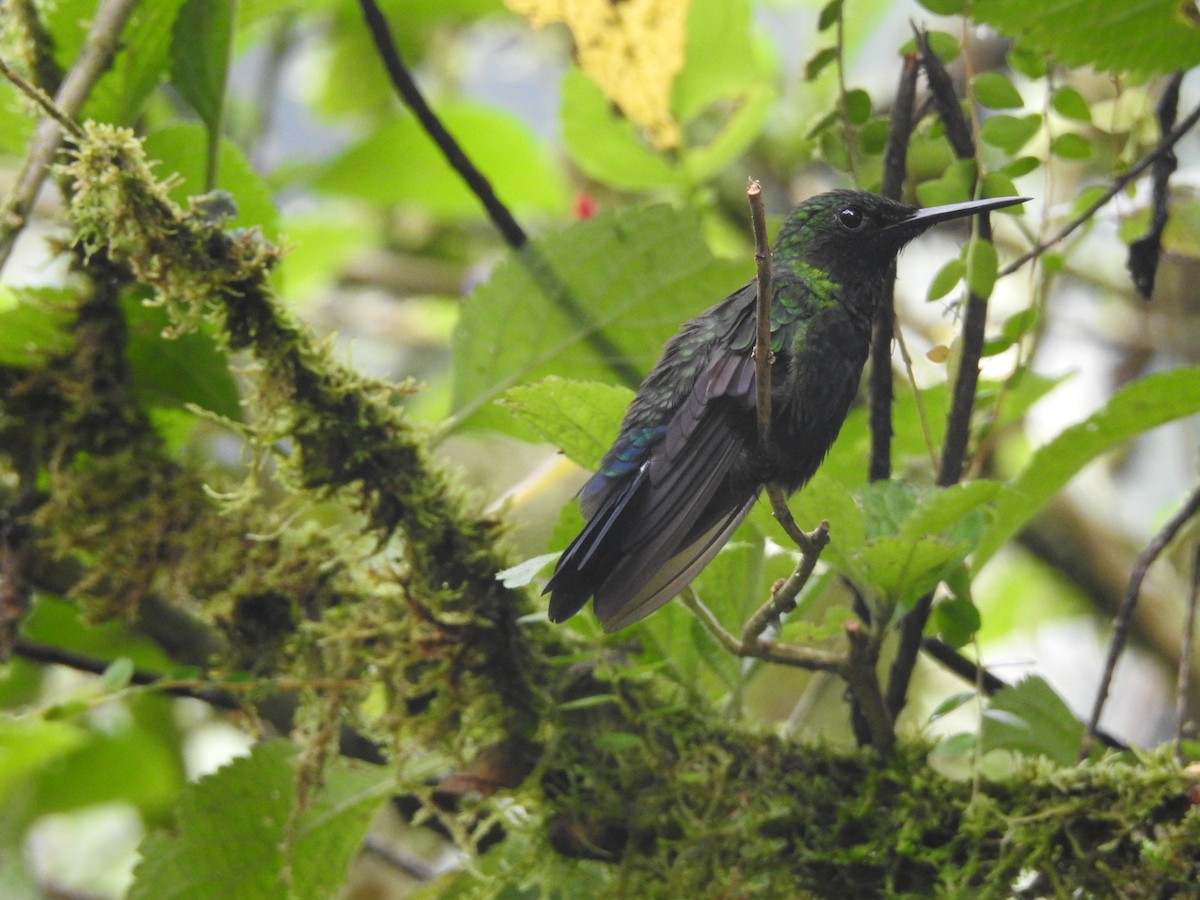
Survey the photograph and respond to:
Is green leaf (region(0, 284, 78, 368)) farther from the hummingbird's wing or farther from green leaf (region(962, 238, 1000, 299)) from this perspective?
green leaf (region(962, 238, 1000, 299))

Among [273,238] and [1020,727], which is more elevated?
[273,238]

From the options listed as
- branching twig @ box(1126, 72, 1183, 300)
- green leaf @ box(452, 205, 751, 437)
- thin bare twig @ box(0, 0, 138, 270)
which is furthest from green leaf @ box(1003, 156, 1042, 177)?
thin bare twig @ box(0, 0, 138, 270)

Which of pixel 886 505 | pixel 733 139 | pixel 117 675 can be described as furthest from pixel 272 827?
pixel 733 139

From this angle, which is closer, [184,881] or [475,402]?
[184,881]

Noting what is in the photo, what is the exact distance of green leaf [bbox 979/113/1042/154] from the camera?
87.8 inches

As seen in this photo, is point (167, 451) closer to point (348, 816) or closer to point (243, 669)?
point (243, 669)

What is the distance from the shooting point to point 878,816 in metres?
2.13

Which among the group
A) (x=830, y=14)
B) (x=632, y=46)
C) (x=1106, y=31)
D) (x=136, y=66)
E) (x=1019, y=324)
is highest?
(x=632, y=46)

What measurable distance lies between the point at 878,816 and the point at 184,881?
4.07 feet

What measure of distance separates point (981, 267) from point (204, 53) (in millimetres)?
1592

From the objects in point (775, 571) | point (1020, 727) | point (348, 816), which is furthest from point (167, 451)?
point (1020, 727)

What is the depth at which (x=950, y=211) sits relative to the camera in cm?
215

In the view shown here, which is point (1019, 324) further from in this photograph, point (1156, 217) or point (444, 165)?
point (444, 165)

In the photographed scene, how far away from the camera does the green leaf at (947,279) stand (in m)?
2.14
